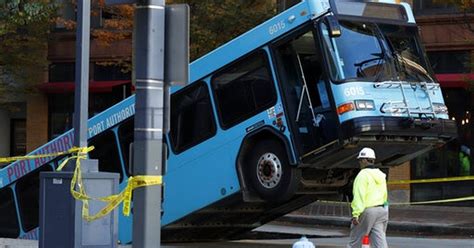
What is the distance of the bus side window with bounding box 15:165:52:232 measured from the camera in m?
16.2

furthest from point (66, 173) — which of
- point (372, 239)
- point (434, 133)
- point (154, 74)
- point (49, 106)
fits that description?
point (49, 106)

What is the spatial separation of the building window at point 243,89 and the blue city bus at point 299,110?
17 mm

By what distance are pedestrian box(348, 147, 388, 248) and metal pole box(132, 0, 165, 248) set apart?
4965 millimetres

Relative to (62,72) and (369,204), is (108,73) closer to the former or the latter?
(62,72)

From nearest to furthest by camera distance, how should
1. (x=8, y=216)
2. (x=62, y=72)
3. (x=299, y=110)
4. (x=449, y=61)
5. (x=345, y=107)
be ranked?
(x=345, y=107) < (x=299, y=110) < (x=8, y=216) < (x=449, y=61) < (x=62, y=72)

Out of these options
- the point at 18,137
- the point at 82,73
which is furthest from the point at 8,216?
the point at 18,137

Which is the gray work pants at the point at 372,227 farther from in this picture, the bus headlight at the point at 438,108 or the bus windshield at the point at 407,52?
the bus windshield at the point at 407,52

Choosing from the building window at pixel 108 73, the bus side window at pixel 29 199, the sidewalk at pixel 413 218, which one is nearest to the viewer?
the bus side window at pixel 29 199

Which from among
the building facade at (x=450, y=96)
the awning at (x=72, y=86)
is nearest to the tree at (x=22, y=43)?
the awning at (x=72, y=86)

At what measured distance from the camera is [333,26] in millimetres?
11773

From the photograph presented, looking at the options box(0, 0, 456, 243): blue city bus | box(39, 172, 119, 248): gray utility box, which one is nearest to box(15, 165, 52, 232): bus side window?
box(0, 0, 456, 243): blue city bus

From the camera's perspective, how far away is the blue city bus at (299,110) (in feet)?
38.9

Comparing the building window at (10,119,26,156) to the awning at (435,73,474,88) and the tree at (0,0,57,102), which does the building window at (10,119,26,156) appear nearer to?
the tree at (0,0,57,102)

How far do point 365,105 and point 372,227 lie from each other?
5.71 feet
